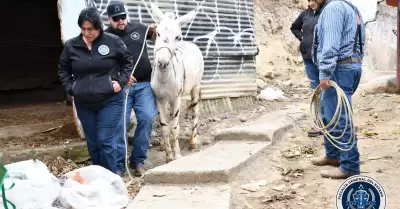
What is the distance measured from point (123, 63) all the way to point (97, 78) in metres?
0.33

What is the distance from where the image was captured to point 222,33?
823 cm

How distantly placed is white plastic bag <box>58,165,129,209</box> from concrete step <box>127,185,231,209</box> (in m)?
0.18

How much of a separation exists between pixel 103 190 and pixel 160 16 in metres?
2.50

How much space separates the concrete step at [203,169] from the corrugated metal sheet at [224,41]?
3.09m

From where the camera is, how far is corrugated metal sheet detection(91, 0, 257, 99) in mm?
7770

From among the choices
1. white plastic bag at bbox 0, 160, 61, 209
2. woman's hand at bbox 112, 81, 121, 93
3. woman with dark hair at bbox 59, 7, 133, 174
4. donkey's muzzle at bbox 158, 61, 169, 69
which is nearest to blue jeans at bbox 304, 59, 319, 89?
donkey's muzzle at bbox 158, 61, 169, 69

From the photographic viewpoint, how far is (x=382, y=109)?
736cm

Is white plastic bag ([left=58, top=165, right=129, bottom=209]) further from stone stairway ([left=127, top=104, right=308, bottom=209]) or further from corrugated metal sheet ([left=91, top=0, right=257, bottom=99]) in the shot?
corrugated metal sheet ([left=91, top=0, right=257, bottom=99])

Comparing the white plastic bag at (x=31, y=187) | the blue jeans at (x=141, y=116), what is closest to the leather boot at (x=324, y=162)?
the blue jeans at (x=141, y=116)

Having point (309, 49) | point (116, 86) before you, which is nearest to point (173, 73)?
point (116, 86)

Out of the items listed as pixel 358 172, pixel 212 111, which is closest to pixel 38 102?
pixel 212 111

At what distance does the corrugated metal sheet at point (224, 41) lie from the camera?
777cm

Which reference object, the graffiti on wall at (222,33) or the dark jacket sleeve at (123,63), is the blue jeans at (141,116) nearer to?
the dark jacket sleeve at (123,63)

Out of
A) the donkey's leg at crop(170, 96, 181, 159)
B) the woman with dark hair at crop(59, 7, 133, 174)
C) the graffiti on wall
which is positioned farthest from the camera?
the graffiti on wall
